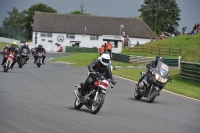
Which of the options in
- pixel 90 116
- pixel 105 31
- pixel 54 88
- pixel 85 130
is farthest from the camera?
pixel 105 31

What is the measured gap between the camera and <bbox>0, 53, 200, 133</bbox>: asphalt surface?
1016 cm

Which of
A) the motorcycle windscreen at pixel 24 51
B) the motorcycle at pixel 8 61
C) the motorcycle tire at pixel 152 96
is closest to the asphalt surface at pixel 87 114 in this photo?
the motorcycle tire at pixel 152 96

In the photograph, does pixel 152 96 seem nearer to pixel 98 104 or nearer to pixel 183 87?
pixel 98 104

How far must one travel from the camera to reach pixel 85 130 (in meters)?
10.0

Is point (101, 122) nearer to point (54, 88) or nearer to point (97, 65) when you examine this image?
point (97, 65)

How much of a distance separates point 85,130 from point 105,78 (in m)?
3.57

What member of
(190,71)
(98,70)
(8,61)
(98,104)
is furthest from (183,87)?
(98,104)

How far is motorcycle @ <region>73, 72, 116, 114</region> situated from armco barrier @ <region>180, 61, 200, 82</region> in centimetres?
1700

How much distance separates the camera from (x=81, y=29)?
104m

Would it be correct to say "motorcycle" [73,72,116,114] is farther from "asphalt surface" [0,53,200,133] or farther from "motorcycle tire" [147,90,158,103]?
"motorcycle tire" [147,90,158,103]

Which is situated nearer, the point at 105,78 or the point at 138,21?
the point at 105,78

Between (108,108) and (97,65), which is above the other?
(97,65)

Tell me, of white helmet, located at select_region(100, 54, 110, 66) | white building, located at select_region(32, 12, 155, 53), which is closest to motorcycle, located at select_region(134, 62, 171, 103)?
white helmet, located at select_region(100, 54, 110, 66)

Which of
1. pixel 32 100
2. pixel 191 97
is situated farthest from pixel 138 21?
pixel 32 100
